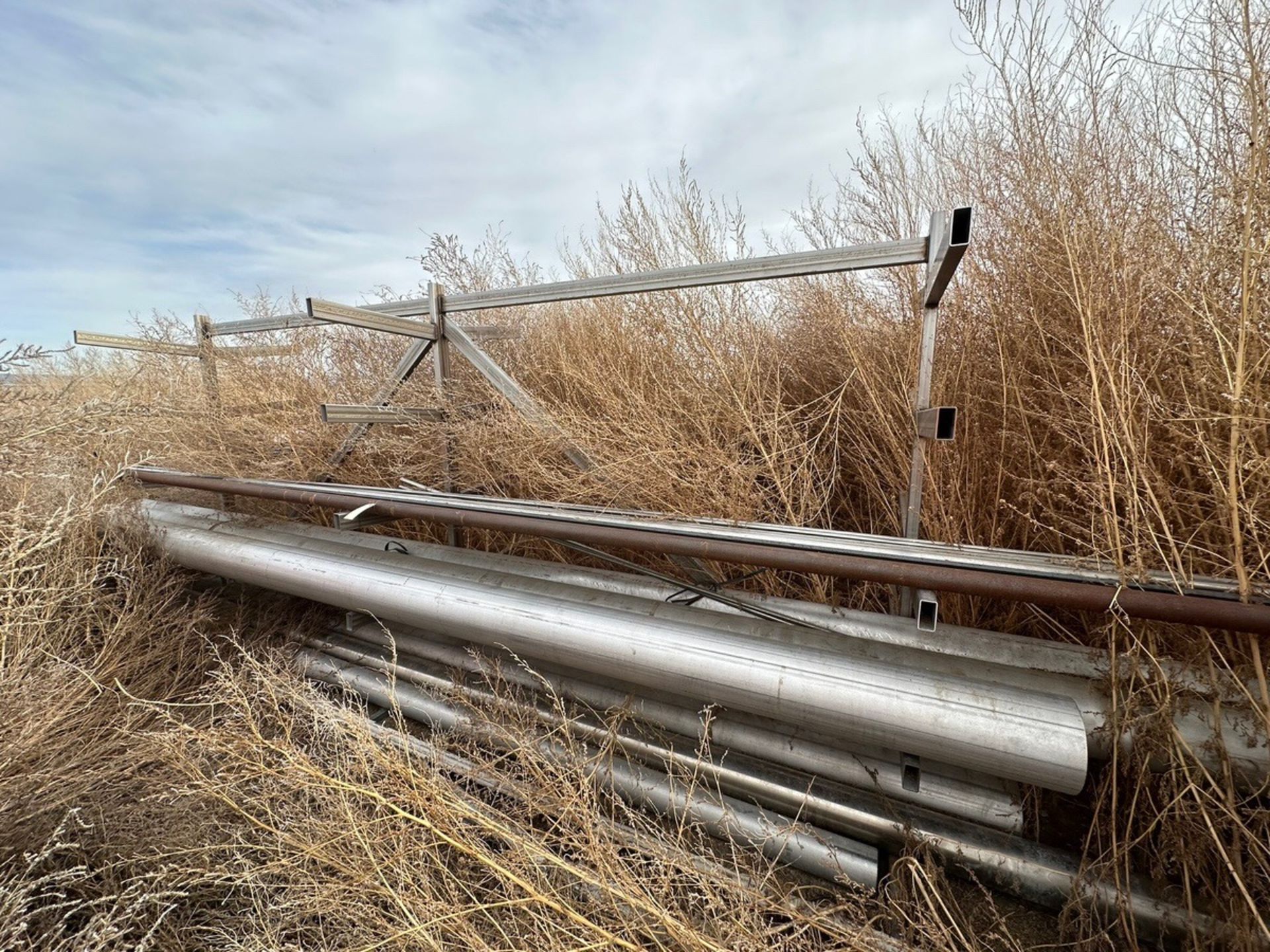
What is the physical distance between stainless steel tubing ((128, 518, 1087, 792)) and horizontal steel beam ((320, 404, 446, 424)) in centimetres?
63

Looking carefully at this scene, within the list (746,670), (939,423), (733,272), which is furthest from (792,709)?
(733,272)

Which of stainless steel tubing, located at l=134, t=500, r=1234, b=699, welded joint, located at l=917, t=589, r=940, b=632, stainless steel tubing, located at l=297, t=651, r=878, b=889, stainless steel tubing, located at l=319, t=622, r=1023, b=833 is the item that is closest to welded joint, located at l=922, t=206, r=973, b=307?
welded joint, located at l=917, t=589, r=940, b=632

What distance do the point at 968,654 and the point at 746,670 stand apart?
1.84 feet

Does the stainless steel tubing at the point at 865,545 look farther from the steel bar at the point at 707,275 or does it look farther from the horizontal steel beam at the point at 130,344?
the horizontal steel beam at the point at 130,344

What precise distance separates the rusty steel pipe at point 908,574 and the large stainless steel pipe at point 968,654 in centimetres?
19

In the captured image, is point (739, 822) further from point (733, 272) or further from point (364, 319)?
point (364, 319)

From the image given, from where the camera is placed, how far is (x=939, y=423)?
42.6 inches

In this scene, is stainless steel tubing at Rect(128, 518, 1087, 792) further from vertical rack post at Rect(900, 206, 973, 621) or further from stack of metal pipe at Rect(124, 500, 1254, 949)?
vertical rack post at Rect(900, 206, 973, 621)

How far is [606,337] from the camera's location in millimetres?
2342

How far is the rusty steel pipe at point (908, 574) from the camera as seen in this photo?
0.76m

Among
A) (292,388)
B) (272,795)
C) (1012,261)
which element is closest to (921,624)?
(1012,261)

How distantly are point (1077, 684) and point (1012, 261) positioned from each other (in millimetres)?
1313

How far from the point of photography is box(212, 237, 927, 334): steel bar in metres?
Answer: 1.33

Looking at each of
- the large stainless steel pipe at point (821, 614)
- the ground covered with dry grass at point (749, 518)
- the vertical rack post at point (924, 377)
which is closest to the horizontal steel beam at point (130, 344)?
the ground covered with dry grass at point (749, 518)
